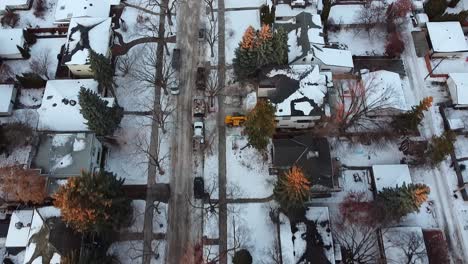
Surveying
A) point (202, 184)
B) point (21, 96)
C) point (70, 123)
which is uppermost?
point (21, 96)

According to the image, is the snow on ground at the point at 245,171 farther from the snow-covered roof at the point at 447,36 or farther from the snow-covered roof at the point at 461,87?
the snow-covered roof at the point at 447,36

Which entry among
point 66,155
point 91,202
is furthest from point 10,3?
point 91,202

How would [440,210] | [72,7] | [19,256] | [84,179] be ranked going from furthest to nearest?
[72,7] < [440,210] < [19,256] < [84,179]

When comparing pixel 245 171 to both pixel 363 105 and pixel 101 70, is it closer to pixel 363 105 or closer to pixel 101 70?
pixel 363 105

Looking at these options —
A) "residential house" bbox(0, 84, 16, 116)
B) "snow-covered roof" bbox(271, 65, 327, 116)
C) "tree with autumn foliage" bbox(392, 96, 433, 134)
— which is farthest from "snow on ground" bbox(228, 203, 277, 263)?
"residential house" bbox(0, 84, 16, 116)

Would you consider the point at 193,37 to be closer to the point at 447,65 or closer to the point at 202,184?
the point at 202,184

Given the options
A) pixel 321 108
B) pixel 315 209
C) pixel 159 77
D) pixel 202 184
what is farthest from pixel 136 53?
pixel 315 209

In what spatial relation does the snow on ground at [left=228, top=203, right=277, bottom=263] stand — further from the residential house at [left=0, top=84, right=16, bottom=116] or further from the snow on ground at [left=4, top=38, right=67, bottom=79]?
the snow on ground at [left=4, top=38, right=67, bottom=79]

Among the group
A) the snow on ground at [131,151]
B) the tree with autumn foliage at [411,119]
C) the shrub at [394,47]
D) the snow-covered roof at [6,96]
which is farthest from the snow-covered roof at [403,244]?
the snow-covered roof at [6,96]
